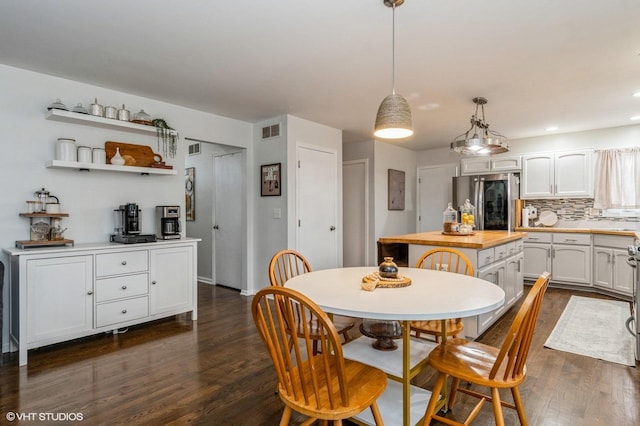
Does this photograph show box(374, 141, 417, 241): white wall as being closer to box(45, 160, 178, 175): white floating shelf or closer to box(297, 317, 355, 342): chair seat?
box(45, 160, 178, 175): white floating shelf

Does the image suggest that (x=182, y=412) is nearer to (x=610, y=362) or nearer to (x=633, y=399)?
(x=633, y=399)

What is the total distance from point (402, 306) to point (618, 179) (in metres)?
5.22

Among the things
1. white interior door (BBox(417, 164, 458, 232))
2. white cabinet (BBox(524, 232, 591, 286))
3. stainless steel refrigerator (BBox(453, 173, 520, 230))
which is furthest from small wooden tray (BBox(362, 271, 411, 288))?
white interior door (BBox(417, 164, 458, 232))

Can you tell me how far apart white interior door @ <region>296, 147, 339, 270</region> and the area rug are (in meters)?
2.73

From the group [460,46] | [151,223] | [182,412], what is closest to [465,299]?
[182,412]

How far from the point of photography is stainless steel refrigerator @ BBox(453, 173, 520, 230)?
5.52 metres

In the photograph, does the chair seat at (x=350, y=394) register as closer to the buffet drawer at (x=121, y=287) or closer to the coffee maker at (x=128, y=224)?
the buffet drawer at (x=121, y=287)

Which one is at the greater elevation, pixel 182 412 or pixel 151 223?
pixel 151 223

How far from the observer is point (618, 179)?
493 cm

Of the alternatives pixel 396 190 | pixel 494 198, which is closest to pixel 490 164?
pixel 494 198

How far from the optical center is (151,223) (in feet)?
12.5

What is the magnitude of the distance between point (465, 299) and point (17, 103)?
3.73m

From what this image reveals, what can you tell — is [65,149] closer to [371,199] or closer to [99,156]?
[99,156]

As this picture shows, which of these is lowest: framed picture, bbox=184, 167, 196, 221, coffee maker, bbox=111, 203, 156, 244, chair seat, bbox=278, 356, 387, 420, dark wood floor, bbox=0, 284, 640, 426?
dark wood floor, bbox=0, 284, 640, 426
